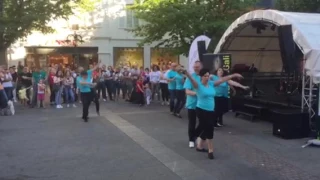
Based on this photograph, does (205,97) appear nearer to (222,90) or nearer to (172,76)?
(222,90)

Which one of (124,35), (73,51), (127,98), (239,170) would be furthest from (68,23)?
(239,170)

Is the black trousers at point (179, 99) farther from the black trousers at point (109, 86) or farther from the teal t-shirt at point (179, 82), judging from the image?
the black trousers at point (109, 86)

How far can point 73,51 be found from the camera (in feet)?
94.4

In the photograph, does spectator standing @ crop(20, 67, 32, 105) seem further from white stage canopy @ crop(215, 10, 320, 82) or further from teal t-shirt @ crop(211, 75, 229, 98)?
teal t-shirt @ crop(211, 75, 229, 98)

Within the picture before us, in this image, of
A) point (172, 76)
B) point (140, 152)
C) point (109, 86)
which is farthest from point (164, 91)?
point (140, 152)

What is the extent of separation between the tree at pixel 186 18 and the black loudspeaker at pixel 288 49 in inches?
302

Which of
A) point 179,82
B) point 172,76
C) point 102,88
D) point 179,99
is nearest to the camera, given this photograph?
point 179,82

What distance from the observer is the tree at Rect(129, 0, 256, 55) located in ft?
58.2

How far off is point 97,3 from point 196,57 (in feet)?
50.4

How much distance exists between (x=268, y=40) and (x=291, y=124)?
9.02 m

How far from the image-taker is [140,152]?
7.98 meters

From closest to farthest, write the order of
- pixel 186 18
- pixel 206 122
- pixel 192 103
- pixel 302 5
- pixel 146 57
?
pixel 206 122 < pixel 192 103 < pixel 186 18 < pixel 302 5 < pixel 146 57

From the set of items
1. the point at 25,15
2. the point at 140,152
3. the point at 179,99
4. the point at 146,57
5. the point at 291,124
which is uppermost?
the point at 25,15

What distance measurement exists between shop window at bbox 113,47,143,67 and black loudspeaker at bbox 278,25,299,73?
20424mm
